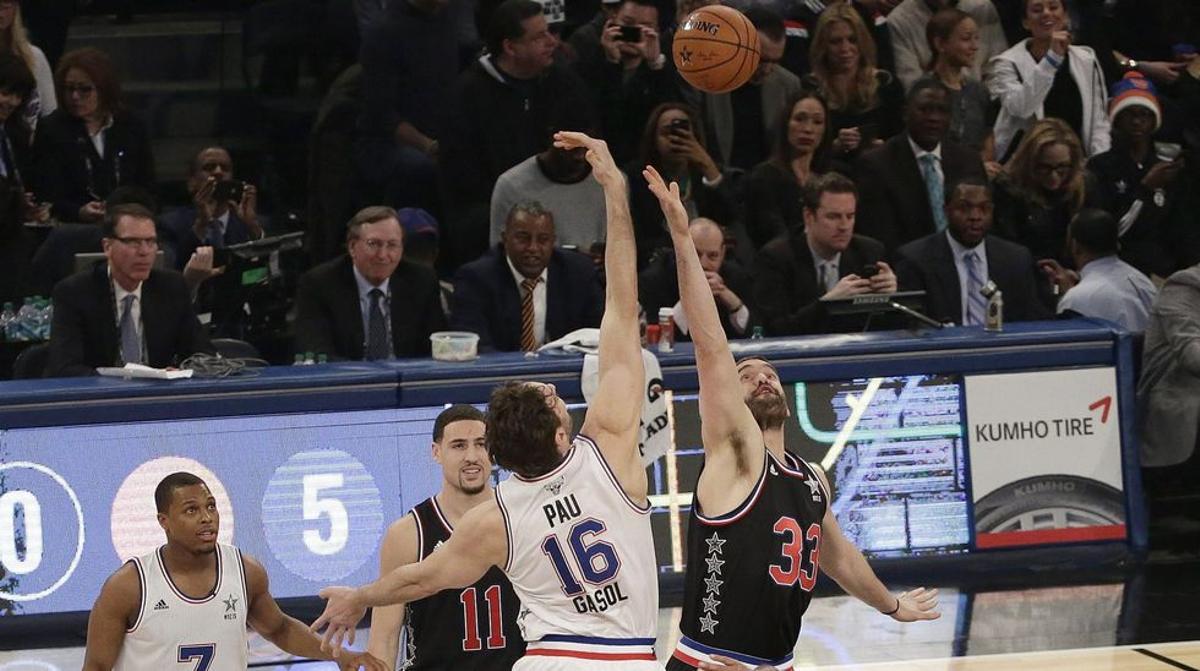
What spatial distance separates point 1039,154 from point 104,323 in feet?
18.8

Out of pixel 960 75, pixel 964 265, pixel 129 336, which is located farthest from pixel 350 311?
pixel 960 75

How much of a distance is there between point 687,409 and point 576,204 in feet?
6.03

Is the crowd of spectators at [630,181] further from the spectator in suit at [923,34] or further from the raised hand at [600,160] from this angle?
the raised hand at [600,160]

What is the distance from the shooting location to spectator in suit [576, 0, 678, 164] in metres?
12.3

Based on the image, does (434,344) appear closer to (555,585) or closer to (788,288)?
(788,288)

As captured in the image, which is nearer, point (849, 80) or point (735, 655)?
point (735, 655)

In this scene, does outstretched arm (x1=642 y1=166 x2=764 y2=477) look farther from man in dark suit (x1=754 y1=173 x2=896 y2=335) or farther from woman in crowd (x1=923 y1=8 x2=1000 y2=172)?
woman in crowd (x1=923 y1=8 x2=1000 y2=172)

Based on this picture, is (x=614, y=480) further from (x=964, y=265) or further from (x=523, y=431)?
(x=964, y=265)

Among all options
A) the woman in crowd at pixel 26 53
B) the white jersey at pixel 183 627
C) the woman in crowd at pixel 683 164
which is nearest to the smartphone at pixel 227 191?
the woman in crowd at pixel 26 53

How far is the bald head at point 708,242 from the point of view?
1047 cm

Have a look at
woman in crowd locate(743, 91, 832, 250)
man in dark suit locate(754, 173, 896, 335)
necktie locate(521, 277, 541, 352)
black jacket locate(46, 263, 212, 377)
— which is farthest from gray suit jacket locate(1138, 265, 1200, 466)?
black jacket locate(46, 263, 212, 377)

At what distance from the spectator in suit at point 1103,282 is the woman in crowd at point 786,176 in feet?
5.22

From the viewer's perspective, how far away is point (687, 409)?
33.0 feet

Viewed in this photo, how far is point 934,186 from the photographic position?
11.9 m
